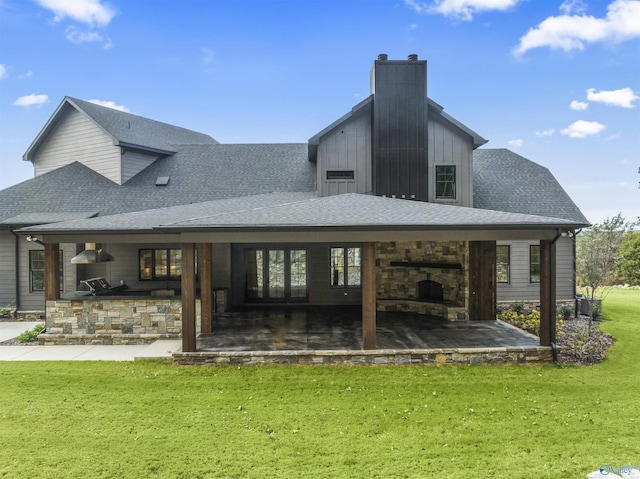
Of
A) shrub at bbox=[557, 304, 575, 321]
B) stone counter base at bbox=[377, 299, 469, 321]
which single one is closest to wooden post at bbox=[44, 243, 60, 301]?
stone counter base at bbox=[377, 299, 469, 321]

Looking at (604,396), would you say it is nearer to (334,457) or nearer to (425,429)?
(425,429)

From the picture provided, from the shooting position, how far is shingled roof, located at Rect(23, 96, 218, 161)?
1386 centimetres

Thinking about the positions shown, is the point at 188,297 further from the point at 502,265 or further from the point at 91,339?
the point at 502,265

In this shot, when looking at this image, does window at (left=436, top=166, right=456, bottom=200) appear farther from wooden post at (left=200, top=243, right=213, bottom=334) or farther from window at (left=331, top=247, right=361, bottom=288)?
wooden post at (left=200, top=243, right=213, bottom=334)

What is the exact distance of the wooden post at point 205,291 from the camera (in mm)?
8656

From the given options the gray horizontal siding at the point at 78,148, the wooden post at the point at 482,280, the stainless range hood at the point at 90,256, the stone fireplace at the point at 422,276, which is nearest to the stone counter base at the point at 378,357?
the wooden post at the point at 482,280

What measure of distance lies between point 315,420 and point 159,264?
29.0ft

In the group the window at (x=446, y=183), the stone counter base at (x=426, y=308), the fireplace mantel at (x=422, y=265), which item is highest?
the window at (x=446, y=183)

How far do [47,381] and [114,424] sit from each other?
2.36 meters

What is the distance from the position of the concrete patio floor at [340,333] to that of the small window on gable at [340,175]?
4.15m

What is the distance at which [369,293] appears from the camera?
7141 mm

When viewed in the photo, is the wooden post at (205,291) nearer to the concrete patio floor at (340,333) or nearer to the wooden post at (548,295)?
the concrete patio floor at (340,333)

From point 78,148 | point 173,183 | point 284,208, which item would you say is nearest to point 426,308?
point 284,208

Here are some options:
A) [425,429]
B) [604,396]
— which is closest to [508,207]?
[604,396]
